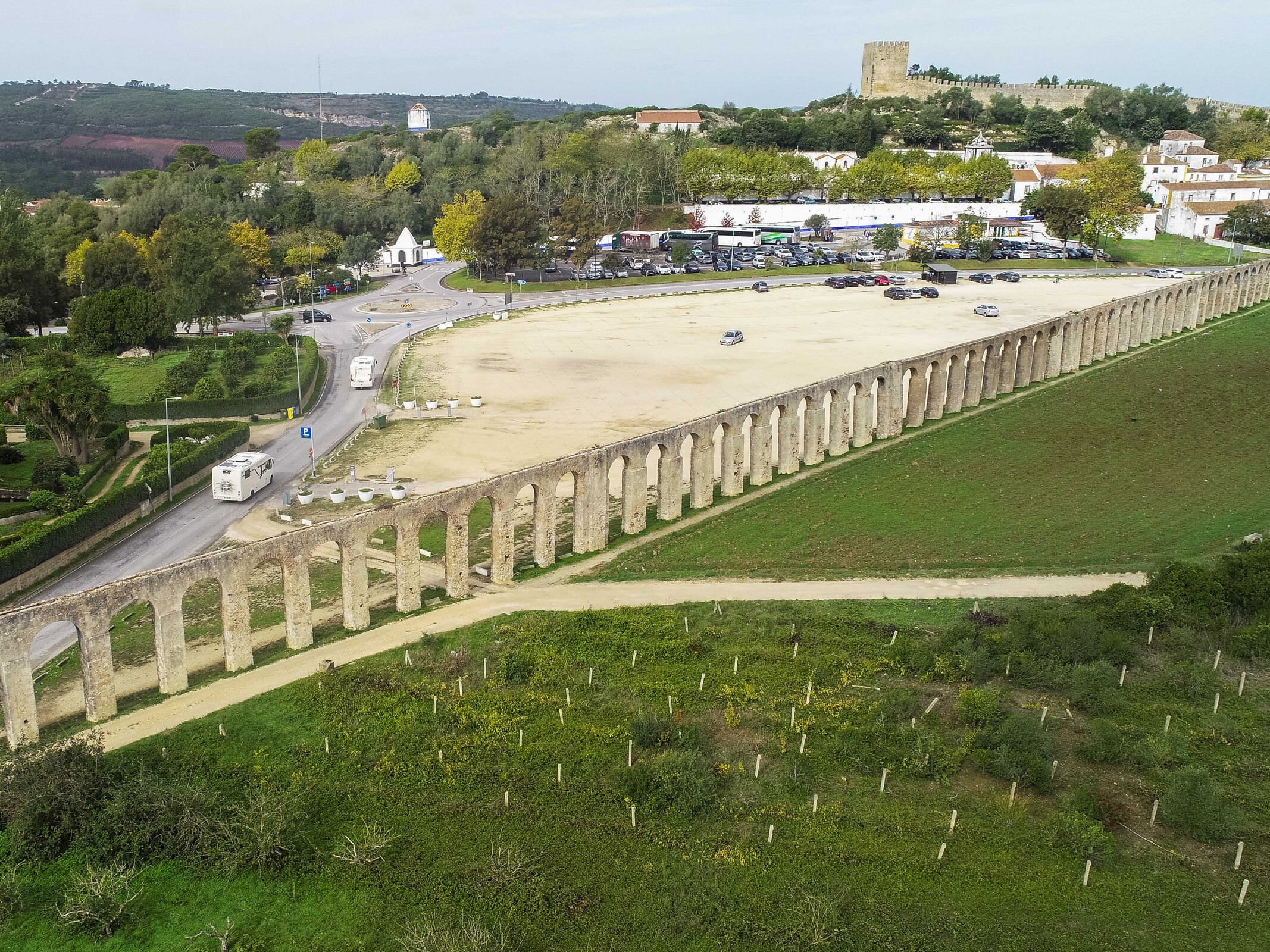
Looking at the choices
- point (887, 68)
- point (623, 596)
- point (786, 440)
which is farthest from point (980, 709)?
point (887, 68)

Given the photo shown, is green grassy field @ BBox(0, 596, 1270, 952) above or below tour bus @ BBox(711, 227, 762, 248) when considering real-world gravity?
below

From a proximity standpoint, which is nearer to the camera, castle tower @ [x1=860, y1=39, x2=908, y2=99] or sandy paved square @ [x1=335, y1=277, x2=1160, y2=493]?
sandy paved square @ [x1=335, y1=277, x2=1160, y2=493]

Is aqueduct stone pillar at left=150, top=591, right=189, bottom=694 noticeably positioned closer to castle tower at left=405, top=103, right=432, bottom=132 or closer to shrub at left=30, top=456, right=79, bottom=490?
shrub at left=30, top=456, right=79, bottom=490

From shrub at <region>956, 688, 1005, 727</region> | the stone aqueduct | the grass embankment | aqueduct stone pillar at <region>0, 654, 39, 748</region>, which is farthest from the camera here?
the grass embankment

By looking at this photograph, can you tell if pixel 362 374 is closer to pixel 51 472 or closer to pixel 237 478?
pixel 237 478

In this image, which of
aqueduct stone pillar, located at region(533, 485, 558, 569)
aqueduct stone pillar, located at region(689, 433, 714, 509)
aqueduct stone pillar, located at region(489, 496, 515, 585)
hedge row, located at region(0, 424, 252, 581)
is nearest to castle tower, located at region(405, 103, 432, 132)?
hedge row, located at region(0, 424, 252, 581)

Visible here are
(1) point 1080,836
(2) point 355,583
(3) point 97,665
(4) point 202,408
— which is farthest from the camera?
(4) point 202,408

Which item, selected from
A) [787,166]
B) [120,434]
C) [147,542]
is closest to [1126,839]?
[147,542]
